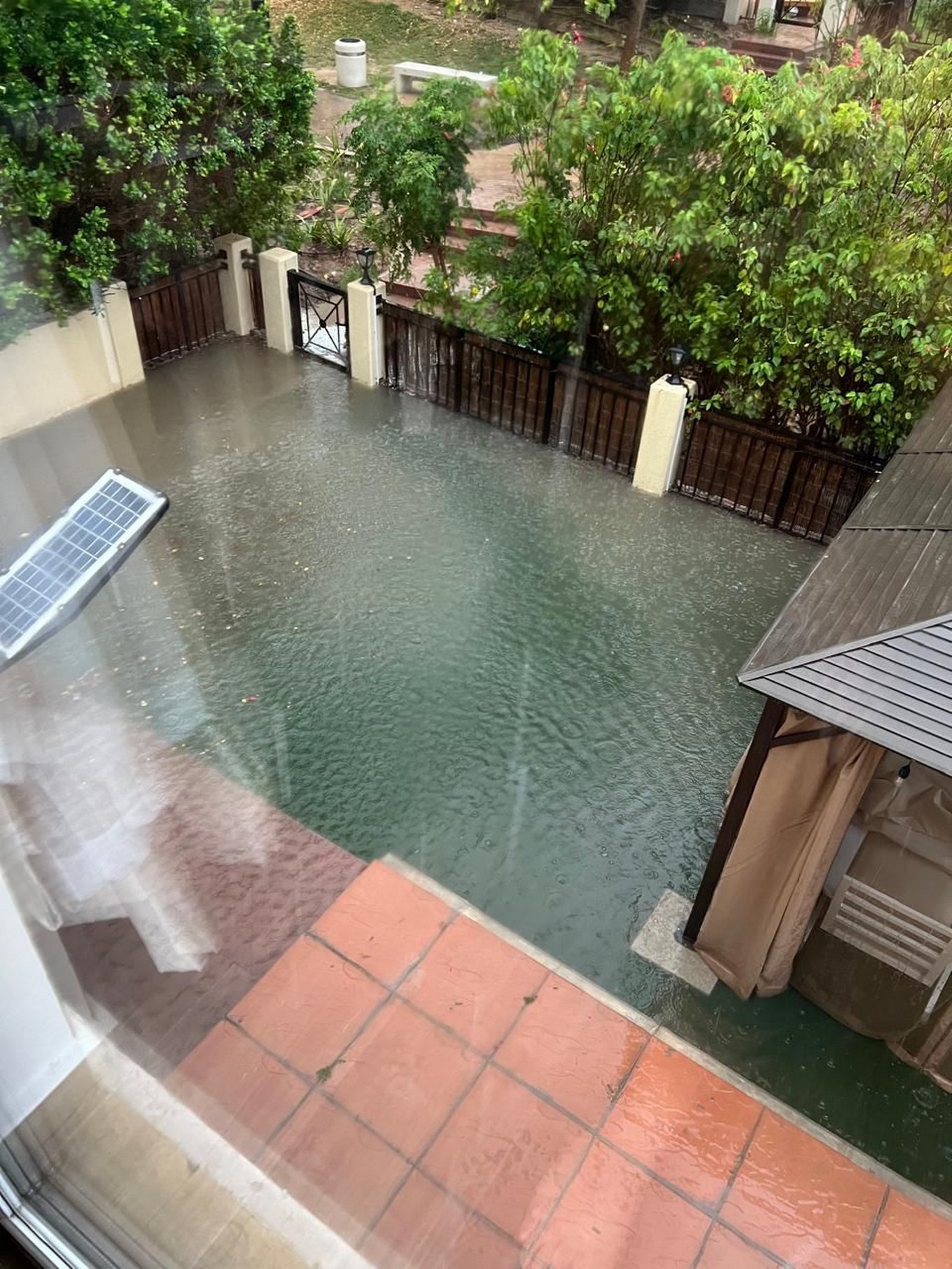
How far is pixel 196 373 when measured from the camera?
5348 millimetres

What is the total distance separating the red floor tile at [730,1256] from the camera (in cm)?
204

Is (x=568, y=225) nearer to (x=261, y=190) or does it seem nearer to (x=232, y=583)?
(x=261, y=190)

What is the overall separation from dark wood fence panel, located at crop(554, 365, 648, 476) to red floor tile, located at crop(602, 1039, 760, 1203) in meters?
3.12

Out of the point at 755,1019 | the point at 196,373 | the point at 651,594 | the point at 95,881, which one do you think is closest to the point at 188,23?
the point at 196,373

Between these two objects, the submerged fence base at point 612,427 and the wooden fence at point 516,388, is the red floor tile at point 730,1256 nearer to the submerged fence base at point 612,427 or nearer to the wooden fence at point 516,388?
the submerged fence base at point 612,427

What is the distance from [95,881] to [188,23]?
344 cm

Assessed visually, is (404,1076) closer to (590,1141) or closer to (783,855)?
(590,1141)

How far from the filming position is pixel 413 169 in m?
4.62

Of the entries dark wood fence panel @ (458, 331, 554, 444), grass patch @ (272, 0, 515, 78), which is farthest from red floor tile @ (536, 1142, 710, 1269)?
dark wood fence panel @ (458, 331, 554, 444)

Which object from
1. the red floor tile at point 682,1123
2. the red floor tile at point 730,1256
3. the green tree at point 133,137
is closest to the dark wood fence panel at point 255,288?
the green tree at point 133,137

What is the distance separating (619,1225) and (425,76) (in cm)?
325

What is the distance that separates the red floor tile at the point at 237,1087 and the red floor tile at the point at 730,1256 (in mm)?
972

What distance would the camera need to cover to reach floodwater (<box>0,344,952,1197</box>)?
2.77 meters

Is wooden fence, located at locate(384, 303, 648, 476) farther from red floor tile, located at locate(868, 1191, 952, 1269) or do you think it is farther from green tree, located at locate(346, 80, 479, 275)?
red floor tile, located at locate(868, 1191, 952, 1269)
